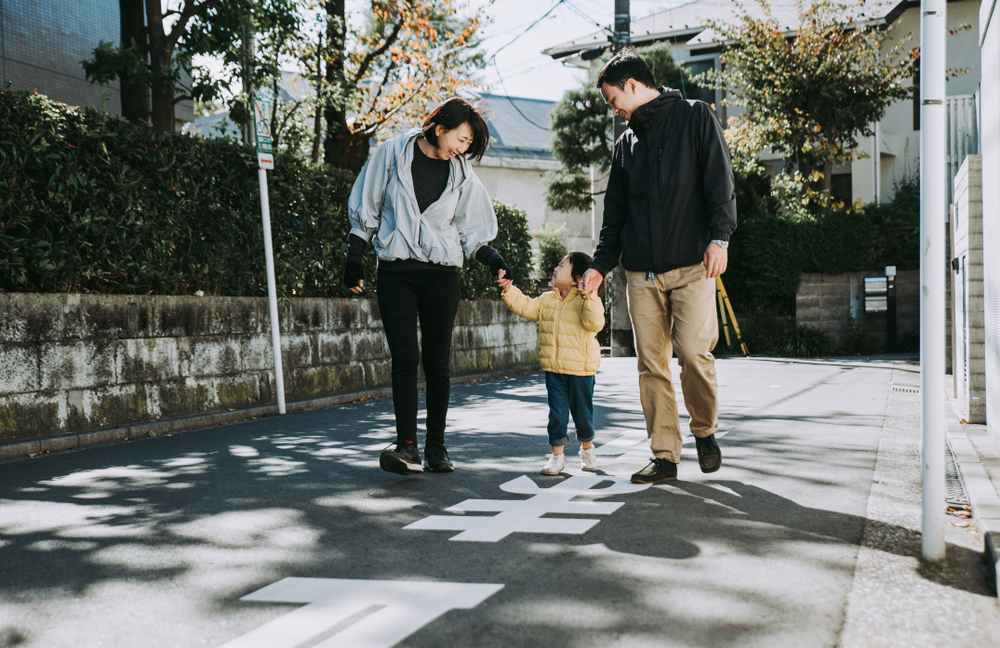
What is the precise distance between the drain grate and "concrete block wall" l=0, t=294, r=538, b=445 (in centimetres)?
568

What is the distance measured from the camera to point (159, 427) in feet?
22.1

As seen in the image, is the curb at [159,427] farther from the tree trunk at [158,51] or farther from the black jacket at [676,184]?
the black jacket at [676,184]

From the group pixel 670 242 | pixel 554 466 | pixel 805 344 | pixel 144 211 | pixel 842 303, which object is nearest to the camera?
pixel 670 242

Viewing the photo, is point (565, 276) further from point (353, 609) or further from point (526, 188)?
point (526, 188)

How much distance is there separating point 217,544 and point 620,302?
13878mm

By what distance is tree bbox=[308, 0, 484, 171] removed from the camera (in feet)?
43.0

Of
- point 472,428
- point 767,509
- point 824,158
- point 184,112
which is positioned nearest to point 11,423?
point 472,428

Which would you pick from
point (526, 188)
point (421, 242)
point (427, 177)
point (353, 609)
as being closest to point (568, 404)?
point (421, 242)

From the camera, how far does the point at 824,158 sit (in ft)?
56.7

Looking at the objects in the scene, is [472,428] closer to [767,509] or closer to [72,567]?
[767,509]

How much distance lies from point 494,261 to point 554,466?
1.09 metres

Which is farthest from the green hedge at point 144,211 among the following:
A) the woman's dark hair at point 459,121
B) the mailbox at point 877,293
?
the mailbox at point 877,293

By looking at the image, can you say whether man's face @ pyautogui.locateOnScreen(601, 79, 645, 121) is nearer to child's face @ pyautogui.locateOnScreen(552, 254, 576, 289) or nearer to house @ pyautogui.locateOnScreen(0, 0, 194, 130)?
child's face @ pyautogui.locateOnScreen(552, 254, 576, 289)

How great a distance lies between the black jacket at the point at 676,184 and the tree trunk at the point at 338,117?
30.6 ft
